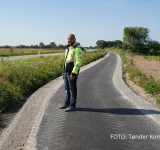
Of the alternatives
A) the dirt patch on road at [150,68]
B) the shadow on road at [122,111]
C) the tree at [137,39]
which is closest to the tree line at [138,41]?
the tree at [137,39]

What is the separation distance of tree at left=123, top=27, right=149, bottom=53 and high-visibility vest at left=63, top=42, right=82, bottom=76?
6878 cm

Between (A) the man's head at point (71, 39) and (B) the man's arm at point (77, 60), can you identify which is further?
(A) the man's head at point (71, 39)

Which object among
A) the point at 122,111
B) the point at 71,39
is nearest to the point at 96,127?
the point at 122,111

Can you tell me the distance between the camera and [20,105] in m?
4.87

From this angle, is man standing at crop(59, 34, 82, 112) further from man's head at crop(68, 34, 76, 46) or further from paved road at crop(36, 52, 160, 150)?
paved road at crop(36, 52, 160, 150)

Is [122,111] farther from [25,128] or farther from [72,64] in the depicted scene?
[25,128]

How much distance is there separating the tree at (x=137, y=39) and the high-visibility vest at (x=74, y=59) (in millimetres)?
68782

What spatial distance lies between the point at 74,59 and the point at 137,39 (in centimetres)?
7143

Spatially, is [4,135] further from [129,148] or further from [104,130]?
[129,148]

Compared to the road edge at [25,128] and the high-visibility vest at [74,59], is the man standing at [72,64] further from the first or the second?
the road edge at [25,128]

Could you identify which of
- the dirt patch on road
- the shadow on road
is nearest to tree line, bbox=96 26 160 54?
the dirt patch on road

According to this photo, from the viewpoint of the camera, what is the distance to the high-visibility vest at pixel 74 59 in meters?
3.84

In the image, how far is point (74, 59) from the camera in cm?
395

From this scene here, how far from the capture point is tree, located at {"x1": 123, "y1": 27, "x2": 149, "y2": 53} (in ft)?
221
